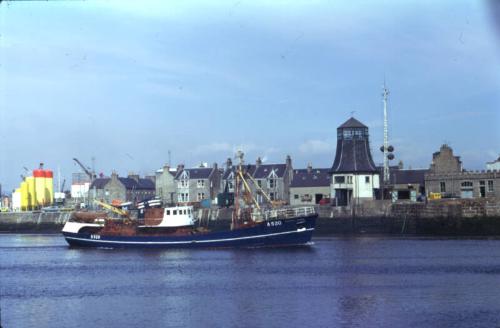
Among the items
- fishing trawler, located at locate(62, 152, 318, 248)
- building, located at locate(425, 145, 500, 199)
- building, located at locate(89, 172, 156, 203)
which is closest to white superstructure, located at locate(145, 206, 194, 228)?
fishing trawler, located at locate(62, 152, 318, 248)

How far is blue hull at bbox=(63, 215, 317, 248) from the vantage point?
65.2 meters

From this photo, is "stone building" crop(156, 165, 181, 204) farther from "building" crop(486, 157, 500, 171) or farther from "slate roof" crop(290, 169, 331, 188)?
"building" crop(486, 157, 500, 171)

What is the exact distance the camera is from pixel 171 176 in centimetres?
10975

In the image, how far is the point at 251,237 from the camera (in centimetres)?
6544

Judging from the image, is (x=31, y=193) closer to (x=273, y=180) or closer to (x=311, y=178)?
(x=273, y=180)

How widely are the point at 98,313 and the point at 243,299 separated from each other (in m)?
6.64

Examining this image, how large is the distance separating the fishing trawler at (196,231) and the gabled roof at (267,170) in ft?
93.3

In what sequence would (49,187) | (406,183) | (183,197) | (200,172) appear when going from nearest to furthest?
(406,183)
(183,197)
(200,172)
(49,187)

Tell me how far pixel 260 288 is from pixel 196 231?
2861cm

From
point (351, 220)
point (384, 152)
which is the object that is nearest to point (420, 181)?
point (384, 152)

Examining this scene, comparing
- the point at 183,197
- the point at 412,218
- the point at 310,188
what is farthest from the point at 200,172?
the point at 412,218

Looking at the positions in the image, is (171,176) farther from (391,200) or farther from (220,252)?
(220,252)

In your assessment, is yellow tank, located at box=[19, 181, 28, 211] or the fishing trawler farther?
yellow tank, located at box=[19, 181, 28, 211]

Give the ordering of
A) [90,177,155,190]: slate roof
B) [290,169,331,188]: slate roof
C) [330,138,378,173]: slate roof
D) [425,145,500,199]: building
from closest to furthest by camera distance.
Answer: [425,145,500,199]: building < [330,138,378,173]: slate roof < [290,169,331,188]: slate roof < [90,177,155,190]: slate roof
